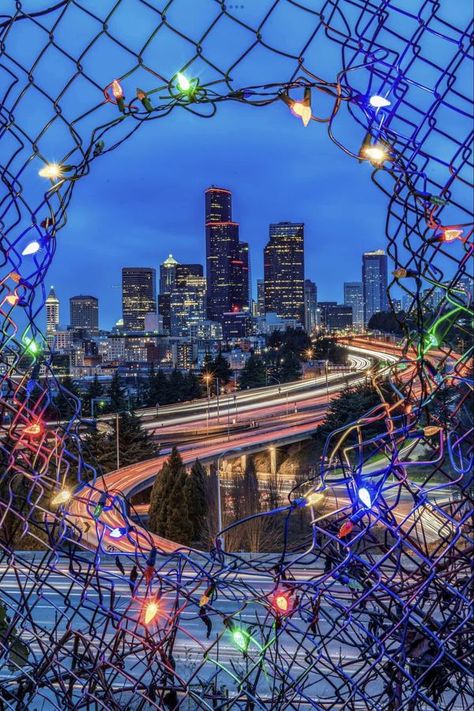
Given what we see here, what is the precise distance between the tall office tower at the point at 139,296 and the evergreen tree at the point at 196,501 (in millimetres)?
26278

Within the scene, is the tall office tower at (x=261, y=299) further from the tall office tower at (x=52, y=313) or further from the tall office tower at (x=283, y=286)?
the tall office tower at (x=52, y=313)

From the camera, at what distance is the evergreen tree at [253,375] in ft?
85.9

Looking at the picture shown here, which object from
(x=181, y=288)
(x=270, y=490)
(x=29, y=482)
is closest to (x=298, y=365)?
(x=270, y=490)

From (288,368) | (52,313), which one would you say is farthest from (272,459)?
(52,313)

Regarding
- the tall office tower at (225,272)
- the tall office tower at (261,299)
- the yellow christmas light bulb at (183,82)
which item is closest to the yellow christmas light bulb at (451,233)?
the yellow christmas light bulb at (183,82)

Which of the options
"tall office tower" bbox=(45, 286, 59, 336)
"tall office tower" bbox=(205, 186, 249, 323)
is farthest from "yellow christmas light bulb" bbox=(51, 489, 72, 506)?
"tall office tower" bbox=(205, 186, 249, 323)

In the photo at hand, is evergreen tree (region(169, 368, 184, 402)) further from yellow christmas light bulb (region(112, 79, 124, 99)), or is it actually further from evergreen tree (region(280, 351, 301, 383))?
yellow christmas light bulb (region(112, 79, 124, 99))

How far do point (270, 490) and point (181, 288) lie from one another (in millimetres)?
40838

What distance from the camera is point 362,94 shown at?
826 millimetres

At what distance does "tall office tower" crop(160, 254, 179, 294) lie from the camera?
60.9m

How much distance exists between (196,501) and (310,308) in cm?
1361

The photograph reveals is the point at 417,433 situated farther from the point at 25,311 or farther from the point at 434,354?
the point at 25,311

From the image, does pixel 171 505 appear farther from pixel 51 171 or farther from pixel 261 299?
pixel 261 299

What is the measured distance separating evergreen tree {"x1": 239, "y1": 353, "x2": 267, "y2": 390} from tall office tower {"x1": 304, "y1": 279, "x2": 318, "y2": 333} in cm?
264
